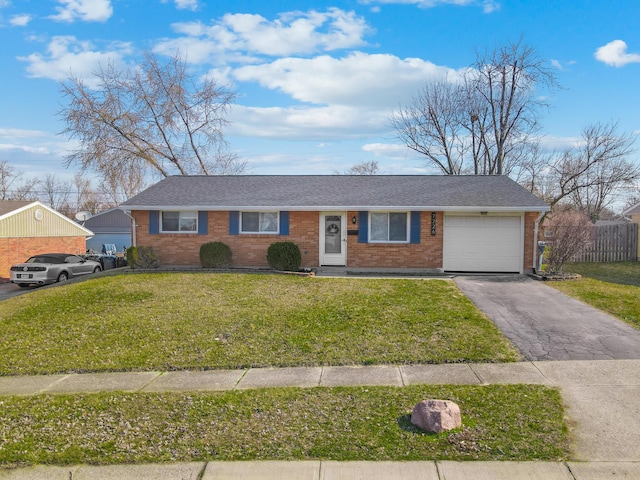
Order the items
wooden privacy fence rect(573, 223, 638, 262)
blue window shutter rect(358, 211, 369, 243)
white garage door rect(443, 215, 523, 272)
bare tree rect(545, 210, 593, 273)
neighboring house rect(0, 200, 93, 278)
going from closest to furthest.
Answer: bare tree rect(545, 210, 593, 273)
white garage door rect(443, 215, 523, 272)
blue window shutter rect(358, 211, 369, 243)
wooden privacy fence rect(573, 223, 638, 262)
neighboring house rect(0, 200, 93, 278)

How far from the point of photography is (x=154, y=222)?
59.5 ft

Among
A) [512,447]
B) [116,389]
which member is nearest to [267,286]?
[116,389]

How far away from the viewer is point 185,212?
18.2m

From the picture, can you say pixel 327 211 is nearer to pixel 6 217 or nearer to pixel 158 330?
pixel 158 330

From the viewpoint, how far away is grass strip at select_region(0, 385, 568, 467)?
4766 mm

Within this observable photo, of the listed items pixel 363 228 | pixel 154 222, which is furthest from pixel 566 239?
pixel 154 222

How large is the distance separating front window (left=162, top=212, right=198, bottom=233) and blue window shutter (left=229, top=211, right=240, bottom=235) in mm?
1335

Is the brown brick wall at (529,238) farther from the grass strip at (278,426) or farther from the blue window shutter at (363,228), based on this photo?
the grass strip at (278,426)

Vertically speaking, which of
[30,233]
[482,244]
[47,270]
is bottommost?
[47,270]

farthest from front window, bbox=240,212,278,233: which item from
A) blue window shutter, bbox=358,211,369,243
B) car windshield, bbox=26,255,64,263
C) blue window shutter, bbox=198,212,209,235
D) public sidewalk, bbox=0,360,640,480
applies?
public sidewalk, bbox=0,360,640,480

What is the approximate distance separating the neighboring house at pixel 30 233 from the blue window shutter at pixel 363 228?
19489mm

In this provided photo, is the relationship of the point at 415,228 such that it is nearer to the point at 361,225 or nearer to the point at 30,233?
the point at 361,225

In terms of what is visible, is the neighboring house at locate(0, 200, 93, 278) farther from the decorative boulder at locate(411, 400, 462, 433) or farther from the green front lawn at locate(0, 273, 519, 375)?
the decorative boulder at locate(411, 400, 462, 433)

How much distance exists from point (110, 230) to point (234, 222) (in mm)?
28836
